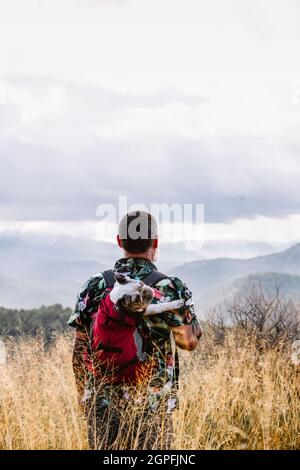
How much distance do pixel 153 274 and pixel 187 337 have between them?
41 cm

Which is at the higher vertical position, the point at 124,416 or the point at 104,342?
the point at 104,342

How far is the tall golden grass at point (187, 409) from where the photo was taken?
5.15m

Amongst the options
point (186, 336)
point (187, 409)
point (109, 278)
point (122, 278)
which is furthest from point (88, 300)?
point (187, 409)

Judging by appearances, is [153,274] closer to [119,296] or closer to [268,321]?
[119,296]

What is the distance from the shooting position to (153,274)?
13.2 feet

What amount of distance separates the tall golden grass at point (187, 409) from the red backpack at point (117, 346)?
1.66ft

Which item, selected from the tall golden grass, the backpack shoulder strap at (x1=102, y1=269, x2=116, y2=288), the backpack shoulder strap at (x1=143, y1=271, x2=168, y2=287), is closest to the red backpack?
the backpack shoulder strap at (x1=143, y1=271, x2=168, y2=287)

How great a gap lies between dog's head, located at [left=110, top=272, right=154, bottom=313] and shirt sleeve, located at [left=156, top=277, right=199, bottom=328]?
0.53 ft

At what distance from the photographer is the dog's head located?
3.82 meters

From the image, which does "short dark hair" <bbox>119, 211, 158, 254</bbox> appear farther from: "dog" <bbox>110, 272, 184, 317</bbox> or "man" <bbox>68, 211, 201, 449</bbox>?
"dog" <bbox>110, 272, 184, 317</bbox>

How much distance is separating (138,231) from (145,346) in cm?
66

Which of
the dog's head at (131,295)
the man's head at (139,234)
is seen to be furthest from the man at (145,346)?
the dog's head at (131,295)

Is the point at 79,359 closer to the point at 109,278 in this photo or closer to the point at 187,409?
the point at 109,278

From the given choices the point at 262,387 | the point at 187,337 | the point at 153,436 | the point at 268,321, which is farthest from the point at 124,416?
the point at 268,321
